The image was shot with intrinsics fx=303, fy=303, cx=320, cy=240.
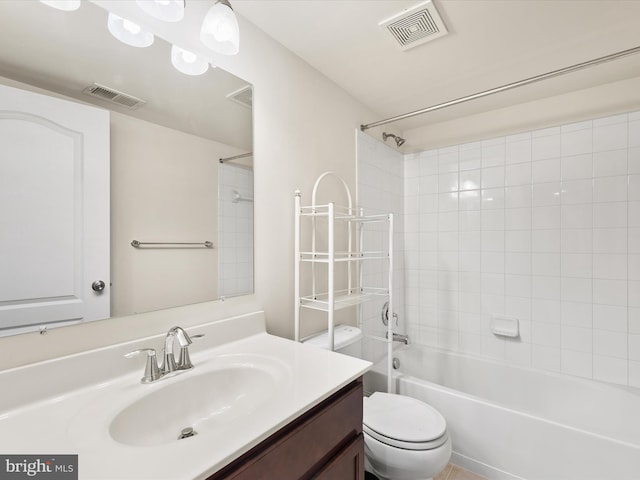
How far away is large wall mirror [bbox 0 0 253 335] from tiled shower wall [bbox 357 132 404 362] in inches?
39.9

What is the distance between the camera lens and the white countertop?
562 millimetres

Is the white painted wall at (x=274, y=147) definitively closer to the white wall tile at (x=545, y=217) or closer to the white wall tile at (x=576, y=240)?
the white wall tile at (x=545, y=217)

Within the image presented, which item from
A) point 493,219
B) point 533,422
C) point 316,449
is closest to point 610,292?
point 493,219

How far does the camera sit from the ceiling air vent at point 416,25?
1.31 metres

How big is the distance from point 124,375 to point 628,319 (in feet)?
8.81

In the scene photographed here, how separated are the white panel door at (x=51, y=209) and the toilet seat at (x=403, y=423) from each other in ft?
3.94

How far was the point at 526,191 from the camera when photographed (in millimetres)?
2203

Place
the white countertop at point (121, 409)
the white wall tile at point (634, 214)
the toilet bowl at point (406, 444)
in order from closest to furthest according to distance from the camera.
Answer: the white countertop at point (121, 409) → the toilet bowl at point (406, 444) → the white wall tile at point (634, 214)

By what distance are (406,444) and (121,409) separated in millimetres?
1091

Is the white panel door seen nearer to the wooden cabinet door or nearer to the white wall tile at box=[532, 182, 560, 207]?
the wooden cabinet door

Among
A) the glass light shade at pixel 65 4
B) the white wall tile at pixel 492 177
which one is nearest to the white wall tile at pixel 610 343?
the white wall tile at pixel 492 177

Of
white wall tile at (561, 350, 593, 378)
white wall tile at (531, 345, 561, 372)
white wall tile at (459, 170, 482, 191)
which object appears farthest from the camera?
white wall tile at (459, 170, 482, 191)

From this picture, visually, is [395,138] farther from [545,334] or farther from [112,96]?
[112,96]

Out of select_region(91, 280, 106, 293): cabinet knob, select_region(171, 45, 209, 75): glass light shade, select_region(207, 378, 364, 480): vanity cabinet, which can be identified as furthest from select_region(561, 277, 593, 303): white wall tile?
select_region(91, 280, 106, 293): cabinet knob
